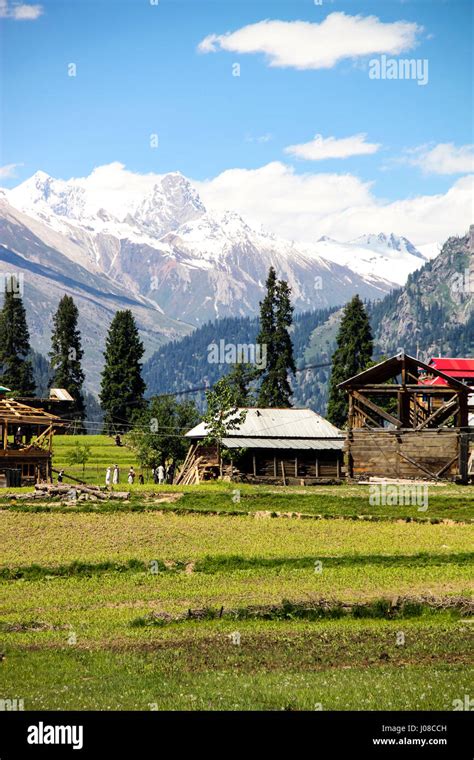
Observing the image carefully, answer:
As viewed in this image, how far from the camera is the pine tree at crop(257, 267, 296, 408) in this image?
12069 centimetres

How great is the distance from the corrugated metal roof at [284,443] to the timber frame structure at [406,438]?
373 inches

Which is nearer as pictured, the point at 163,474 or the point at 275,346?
the point at 163,474

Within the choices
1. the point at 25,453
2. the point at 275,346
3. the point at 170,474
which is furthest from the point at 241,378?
the point at 25,453

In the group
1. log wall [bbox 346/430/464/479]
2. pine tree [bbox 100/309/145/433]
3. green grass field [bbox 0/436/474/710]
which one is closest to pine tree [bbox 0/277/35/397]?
pine tree [bbox 100/309/145/433]

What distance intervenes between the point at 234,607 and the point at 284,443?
175ft

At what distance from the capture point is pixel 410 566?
36562mm

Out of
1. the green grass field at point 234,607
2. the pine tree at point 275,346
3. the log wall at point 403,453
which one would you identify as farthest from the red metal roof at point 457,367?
the green grass field at point 234,607

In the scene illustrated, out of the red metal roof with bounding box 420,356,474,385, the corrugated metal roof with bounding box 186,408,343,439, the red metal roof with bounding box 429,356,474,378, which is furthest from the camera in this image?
the red metal roof with bounding box 429,356,474,378

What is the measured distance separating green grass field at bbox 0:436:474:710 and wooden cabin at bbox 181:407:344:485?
25.0 m

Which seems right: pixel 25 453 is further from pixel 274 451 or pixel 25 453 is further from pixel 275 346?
pixel 275 346

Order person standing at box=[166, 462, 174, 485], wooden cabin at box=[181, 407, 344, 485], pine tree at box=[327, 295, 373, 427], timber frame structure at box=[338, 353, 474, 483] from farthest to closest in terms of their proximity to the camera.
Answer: pine tree at box=[327, 295, 373, 427], person standing at box=[166, 462, 174, 485], wooden cabin at box=[181, 407, 344, 485], timber frame structure at box=[338, 353, 474, 483]

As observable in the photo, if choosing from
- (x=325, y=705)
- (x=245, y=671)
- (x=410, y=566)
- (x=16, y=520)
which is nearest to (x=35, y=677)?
(x=245, y=671)

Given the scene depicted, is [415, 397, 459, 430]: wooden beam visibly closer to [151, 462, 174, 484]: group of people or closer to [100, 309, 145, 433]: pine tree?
[151, 462, 174, 484]: group of people

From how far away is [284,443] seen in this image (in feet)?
268
